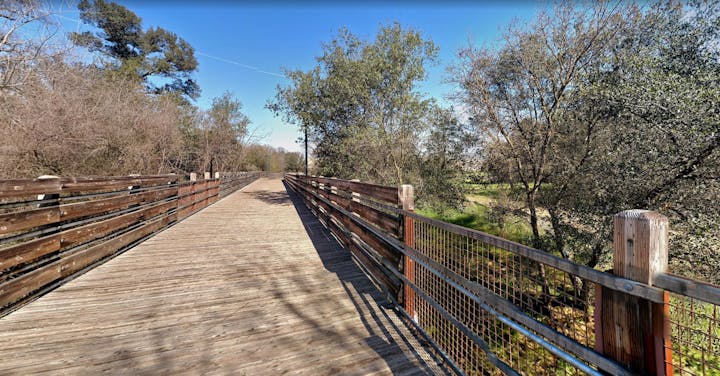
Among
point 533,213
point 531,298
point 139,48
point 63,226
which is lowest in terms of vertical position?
point 533,213

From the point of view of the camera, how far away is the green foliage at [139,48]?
1577 cm

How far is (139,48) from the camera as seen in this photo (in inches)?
724

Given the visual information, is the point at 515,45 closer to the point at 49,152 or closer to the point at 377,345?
the point at 377,345

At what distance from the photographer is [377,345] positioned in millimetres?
2084

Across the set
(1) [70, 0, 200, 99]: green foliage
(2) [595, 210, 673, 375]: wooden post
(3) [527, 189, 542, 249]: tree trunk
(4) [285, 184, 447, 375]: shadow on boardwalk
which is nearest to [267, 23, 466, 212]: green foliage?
(3) [527, 189, 542, 249]: tree trunk

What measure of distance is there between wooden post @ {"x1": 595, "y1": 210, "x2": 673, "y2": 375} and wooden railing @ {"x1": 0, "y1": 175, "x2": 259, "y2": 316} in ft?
12.8

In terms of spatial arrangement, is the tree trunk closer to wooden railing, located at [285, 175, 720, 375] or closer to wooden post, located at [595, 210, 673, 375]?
wooden railing, located at [285, 175, 720, 375]

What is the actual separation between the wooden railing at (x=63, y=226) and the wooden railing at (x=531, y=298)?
3.14 m

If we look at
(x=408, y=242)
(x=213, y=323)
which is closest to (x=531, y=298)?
(x=408, y=242)

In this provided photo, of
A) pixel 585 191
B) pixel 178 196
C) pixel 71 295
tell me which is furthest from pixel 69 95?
pixel 585 191

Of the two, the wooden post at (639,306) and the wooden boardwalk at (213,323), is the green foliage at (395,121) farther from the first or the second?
the wooden post at (639,306)

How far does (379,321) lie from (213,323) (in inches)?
53.9

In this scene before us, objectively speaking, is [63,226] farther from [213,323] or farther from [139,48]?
[139,48]

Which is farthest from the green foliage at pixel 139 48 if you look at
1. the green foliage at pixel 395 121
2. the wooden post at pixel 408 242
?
the wooden post at pixel 408 242
